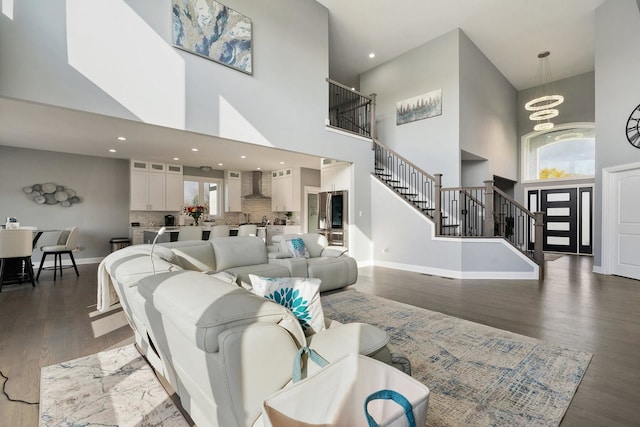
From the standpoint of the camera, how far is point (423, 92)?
7430 mm

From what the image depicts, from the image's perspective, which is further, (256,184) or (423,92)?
(256,184)

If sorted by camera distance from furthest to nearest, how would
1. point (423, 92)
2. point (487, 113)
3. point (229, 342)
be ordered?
point (487, 113), point (423, 92), point (229, 342)

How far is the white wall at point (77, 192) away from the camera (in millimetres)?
6414

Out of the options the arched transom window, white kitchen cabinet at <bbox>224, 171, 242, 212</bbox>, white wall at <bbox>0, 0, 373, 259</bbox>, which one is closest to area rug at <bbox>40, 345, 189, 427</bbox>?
white wall at <bbox>0, 0, 373, 259</bbox>

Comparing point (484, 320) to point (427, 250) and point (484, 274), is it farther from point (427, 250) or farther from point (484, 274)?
point (427, 250)

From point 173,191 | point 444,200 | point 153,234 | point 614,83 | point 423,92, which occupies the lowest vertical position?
point 153,234

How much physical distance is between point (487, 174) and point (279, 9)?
6.73m

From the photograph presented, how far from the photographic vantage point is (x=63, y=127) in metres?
4.73

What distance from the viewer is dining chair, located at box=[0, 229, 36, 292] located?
4414mm

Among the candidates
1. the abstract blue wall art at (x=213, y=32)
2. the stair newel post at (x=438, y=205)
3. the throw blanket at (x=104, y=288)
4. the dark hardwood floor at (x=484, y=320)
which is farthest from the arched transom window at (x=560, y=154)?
the throw blanket at (x=104, y=288)

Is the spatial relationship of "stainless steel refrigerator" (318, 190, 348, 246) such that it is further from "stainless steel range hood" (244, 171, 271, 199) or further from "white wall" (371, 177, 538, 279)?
"stainless steel range hood" (244, 171, 271, 199)

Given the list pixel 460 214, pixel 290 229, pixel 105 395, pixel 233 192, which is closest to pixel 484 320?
pixel 105 395

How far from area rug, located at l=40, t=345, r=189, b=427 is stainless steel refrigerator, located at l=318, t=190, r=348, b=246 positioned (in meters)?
4.95

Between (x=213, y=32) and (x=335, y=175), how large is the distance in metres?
3.82
